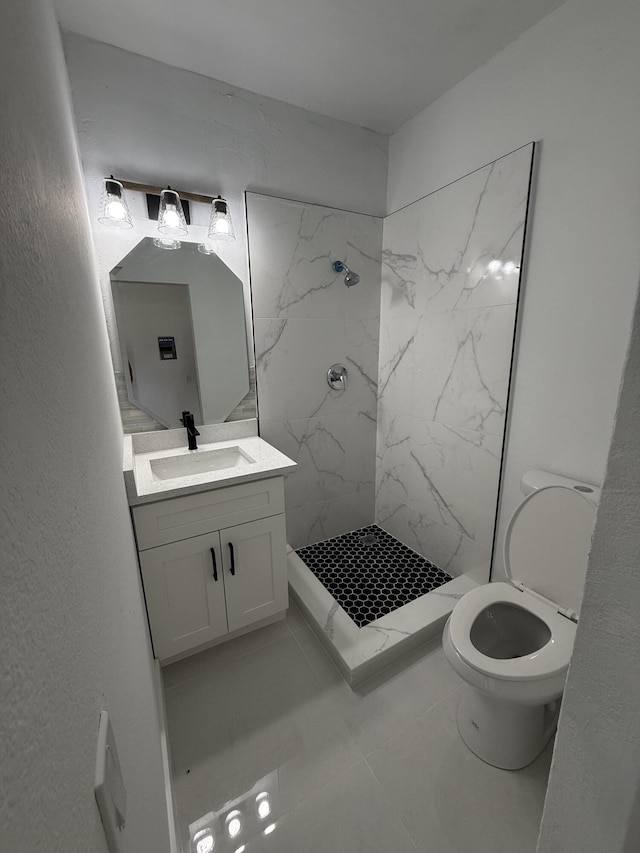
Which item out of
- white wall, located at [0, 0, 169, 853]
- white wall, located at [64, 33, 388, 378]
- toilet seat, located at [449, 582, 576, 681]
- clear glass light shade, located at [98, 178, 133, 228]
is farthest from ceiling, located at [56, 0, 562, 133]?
toilet seat, located at [449, 582, 576, 681]

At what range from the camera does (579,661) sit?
56cm

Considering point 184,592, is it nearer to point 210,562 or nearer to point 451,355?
point 210,562

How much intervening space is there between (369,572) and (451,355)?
1.32 m

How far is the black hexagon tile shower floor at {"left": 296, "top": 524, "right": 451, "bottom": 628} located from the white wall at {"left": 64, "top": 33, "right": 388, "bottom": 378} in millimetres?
1673

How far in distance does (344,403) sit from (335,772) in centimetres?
171

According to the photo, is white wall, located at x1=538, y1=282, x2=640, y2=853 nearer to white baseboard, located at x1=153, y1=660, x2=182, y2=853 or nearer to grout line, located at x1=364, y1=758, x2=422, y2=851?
grout line, located at x1=364, y1=758, x2=422, y2=851

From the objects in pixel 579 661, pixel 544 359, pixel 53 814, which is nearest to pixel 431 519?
pixel 544 359

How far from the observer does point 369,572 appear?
212 centimetres

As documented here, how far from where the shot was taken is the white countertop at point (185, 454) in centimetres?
136

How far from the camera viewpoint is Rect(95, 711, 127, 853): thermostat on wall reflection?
1.12 ft

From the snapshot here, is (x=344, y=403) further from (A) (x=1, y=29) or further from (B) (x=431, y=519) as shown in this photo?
(A) (x=1, y=29)

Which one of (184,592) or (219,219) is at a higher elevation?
(219,219)

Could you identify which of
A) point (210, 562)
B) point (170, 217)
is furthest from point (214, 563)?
point (170, 217)

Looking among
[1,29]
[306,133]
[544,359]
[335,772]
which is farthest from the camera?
[306,133]
